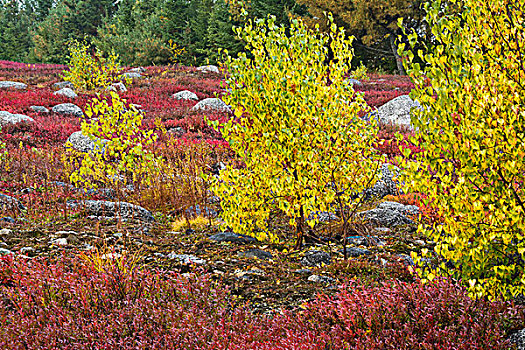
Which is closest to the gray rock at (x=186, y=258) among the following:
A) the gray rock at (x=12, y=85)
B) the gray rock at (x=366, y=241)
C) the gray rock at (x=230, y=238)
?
the gray rock at (x=230, y=238)

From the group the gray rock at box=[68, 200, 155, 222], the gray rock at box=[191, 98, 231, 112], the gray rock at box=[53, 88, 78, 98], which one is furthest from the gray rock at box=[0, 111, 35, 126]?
the gray rock at box=[68, 200, 155, 222]

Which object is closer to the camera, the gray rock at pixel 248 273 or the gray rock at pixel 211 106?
the gray rock at pixel 248 273

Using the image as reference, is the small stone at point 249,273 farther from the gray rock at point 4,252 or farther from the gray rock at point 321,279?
the gray rock at point 4,252

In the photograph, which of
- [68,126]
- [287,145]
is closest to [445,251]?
[287,145]

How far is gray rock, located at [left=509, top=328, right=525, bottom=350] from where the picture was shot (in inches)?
109

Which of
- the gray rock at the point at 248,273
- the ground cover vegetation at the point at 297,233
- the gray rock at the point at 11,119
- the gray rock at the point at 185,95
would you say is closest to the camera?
the ground cover vegetation at the point at 297,233

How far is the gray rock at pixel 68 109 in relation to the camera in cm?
1880

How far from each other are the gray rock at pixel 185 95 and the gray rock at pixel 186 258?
17.8m

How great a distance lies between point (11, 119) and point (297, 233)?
46.4 feet

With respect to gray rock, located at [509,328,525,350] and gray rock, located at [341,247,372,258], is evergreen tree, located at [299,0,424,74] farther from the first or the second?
gray rock, located at [509,328,525,350]

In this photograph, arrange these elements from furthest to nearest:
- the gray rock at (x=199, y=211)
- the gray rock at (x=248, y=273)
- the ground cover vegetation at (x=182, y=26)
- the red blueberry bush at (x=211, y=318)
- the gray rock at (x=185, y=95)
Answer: the ground cover vegetation at (x=182, y=26) → the gray rock at (x=185, y=95) → the gray rock at (x=199, y=211) → the gray rock at (x=248, y=273) → the red blueberry bush at (x=211, y=318)

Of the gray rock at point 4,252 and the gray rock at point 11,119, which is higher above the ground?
the gray rock at point 11,119

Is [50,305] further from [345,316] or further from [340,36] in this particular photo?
[340,36]

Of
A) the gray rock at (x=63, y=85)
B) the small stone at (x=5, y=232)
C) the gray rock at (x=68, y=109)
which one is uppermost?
the gray rock at (x=63, y=85)
